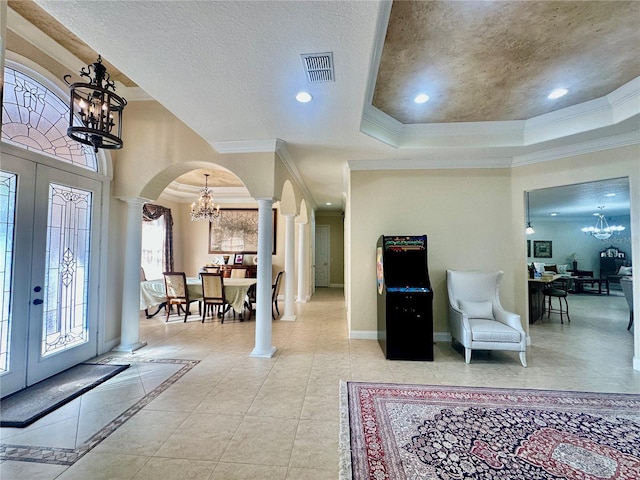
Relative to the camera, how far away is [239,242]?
8.29 m

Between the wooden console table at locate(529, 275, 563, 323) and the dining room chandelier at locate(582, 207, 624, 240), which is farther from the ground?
the dining room chandelier at locate(582, 207, 624, 240)

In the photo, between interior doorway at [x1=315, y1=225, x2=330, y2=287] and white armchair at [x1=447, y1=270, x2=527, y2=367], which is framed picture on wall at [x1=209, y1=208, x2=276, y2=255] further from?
white armchair at [x1=447, y1=270, x2=527, y2=367]

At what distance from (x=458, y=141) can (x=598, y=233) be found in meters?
8.06

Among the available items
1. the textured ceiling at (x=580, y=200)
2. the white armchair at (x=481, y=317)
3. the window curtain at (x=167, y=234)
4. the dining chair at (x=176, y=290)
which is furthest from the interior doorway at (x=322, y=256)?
the white armchair at (x=481, y=317)

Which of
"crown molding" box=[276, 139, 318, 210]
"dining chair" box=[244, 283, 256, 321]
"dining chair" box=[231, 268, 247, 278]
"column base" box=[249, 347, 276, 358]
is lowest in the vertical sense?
"column base" box=[249, 347, 276, 358]

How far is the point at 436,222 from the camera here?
14.9 ft

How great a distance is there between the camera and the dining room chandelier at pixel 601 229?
8655 mm

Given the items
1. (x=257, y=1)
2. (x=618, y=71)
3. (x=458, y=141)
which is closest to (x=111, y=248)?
(x=257, y=1)

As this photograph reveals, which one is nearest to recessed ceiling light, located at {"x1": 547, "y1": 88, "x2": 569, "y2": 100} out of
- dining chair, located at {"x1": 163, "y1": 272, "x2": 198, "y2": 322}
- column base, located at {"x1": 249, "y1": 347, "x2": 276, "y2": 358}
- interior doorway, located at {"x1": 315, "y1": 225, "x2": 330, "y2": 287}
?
column base, located at {"x1": 249, "y1": 347, "x2": 276, "y2": 358}

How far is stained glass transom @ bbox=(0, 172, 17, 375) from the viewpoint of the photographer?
2.67 m

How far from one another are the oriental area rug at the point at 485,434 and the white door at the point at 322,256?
798 cm

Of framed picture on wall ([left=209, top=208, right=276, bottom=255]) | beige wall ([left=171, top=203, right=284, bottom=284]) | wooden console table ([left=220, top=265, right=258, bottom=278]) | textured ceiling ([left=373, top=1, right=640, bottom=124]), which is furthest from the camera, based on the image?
beige wall ([left=171, top=203, right=284, bottom=284])

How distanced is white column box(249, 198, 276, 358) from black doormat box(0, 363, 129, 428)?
156cm

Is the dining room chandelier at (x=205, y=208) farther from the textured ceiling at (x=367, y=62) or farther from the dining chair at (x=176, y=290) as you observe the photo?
the textured ceiling at (x=367, y=62)
